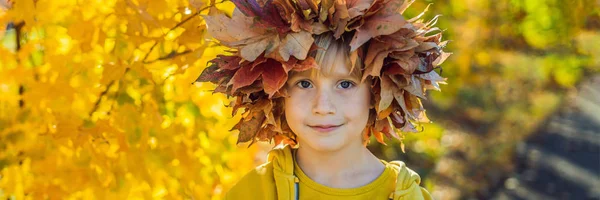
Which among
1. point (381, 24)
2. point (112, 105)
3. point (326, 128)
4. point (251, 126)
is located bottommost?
Result: point (112, 105)

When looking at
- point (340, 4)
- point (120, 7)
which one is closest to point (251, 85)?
point (340, 4)

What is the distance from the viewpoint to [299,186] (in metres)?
2.19

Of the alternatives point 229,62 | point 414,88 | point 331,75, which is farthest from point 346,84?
point 229,62

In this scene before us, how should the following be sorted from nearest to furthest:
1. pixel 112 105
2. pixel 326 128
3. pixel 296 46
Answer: pixel 296 46 < pixel 326 128 < pixel 112 105

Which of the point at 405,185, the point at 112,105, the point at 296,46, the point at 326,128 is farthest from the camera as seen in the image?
the point at 112,105

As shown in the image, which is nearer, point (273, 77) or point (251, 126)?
point (273, 77)

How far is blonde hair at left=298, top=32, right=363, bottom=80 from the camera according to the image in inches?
80.4

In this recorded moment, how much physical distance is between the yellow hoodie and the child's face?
111mm

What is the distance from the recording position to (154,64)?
259 centimetres

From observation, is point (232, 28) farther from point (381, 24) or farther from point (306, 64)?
point (381, 24)

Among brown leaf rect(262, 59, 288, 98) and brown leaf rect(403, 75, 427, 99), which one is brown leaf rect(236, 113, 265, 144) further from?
brown leaf rect(403, 75, 427, 99)

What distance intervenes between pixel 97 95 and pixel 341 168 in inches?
33.4

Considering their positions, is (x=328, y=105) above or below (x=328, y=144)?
above

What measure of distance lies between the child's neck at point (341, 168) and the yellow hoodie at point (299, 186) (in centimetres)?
2
